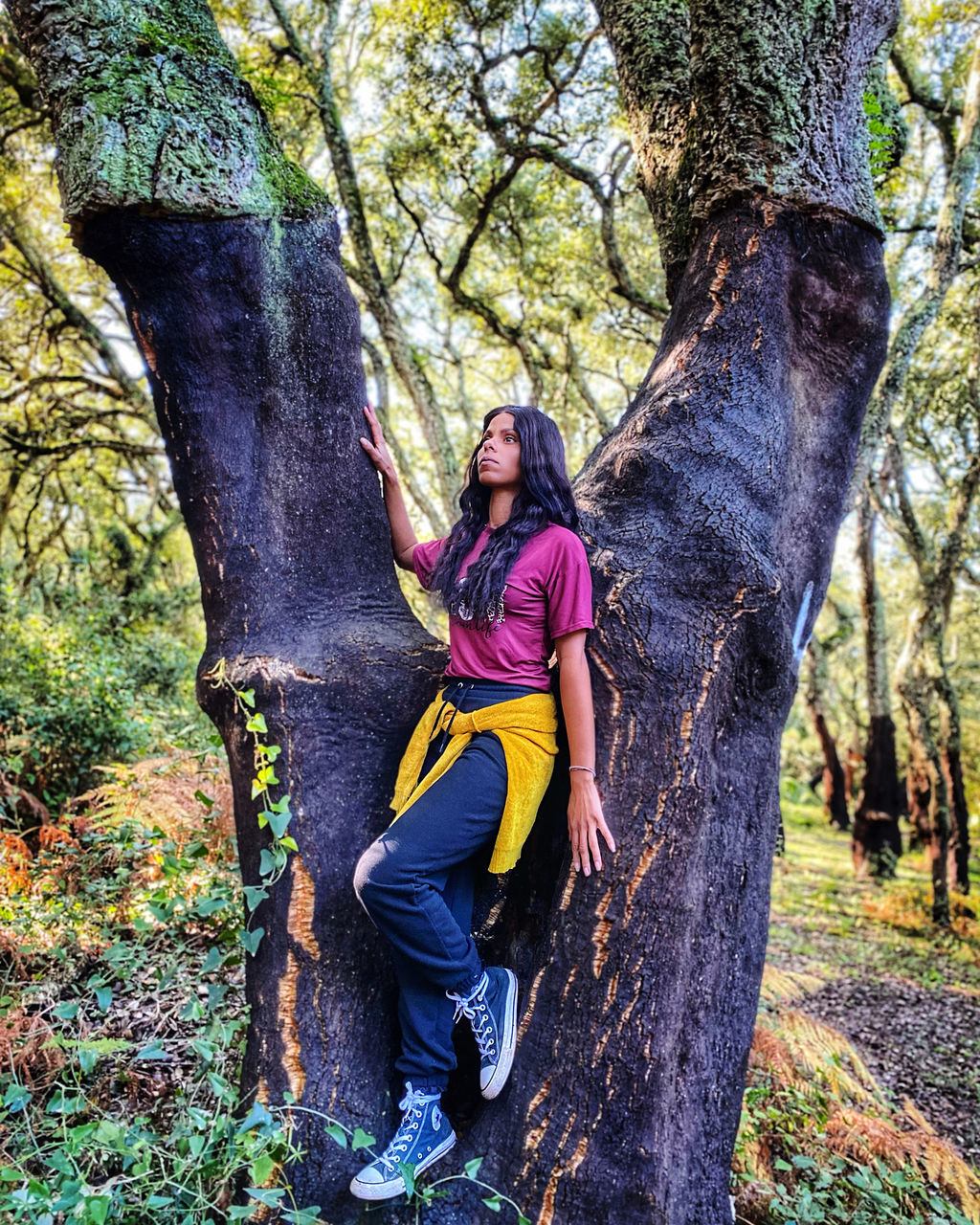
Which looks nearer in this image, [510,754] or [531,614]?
[510,754]

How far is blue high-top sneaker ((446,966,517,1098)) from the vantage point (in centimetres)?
247

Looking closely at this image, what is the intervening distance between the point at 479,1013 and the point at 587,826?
67 cm

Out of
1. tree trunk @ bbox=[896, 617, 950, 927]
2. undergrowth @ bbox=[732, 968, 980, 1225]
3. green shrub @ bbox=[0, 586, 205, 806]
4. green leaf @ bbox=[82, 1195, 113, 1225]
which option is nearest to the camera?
green leaf @ bbox=[82, 1195, 113, 1225]

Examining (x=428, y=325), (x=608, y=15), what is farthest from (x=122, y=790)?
(x=428, y=325)

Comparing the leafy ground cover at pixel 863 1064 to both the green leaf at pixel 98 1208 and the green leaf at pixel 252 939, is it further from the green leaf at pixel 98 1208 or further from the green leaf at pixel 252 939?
the green leaf at pixel 98 1208

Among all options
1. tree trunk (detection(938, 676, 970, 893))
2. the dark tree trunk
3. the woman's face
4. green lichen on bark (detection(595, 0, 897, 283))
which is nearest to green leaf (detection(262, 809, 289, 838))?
the woman's face

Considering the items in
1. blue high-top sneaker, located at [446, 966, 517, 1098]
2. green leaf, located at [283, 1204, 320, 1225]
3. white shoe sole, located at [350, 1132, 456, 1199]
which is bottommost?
green leaf, located at [283, 1204, 320, 1225]

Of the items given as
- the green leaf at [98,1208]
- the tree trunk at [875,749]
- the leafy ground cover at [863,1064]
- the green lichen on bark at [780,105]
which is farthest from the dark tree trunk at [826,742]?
the green leaf at [98,1208]

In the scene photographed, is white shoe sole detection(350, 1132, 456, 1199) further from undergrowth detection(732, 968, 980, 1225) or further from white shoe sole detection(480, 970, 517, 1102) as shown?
undergrowth detection(732, 968, 980, 1225)

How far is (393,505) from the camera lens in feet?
10.6

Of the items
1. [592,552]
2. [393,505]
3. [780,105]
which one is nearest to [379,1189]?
[592,552]

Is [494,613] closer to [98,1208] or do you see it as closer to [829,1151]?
[98,1208]

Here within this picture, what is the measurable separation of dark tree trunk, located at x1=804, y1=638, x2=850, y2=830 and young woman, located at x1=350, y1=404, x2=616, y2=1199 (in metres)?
8.91

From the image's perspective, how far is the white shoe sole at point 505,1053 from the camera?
8.09ft
